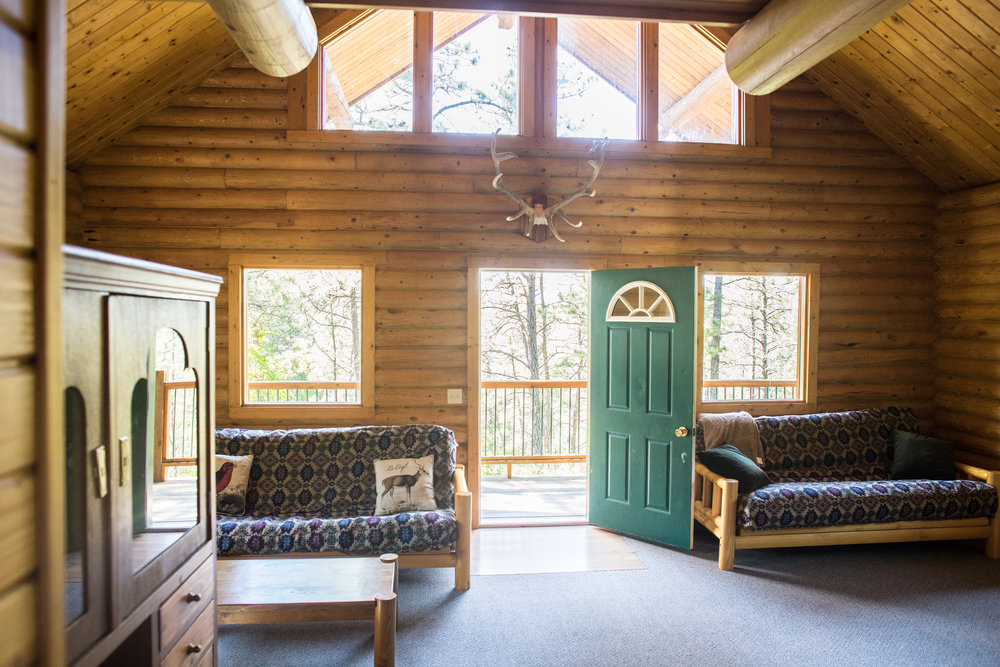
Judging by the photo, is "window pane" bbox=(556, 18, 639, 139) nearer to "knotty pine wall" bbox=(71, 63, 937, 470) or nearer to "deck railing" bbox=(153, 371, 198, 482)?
"knotty pine wall" bbox=(71, 63, 937, 470)

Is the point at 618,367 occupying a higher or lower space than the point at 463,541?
higher

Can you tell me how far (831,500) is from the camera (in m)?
4.05

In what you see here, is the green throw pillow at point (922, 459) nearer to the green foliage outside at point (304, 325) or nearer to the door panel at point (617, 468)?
the door panel at point (617, 468)

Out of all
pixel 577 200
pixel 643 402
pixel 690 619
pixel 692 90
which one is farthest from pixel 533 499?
pixel 692 90

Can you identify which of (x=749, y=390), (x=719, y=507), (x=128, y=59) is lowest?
(x=719, y=507)

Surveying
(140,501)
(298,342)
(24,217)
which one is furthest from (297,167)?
(24,217)

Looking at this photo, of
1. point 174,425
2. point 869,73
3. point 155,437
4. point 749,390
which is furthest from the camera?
point 749,390

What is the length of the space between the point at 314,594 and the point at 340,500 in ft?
4.43

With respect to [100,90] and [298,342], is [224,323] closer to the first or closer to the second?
[298,342]

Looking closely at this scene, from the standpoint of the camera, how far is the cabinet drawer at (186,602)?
1.68 m

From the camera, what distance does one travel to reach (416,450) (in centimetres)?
422

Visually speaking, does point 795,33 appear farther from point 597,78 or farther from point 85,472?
point 85,472

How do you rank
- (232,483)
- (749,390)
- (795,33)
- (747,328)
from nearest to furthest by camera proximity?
(795,33) < (232,483) < (749,390) < (747,328)

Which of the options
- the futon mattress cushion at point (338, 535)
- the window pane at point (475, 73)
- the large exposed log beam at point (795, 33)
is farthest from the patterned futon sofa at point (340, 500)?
the large exposed log beam at point (795, 33)
